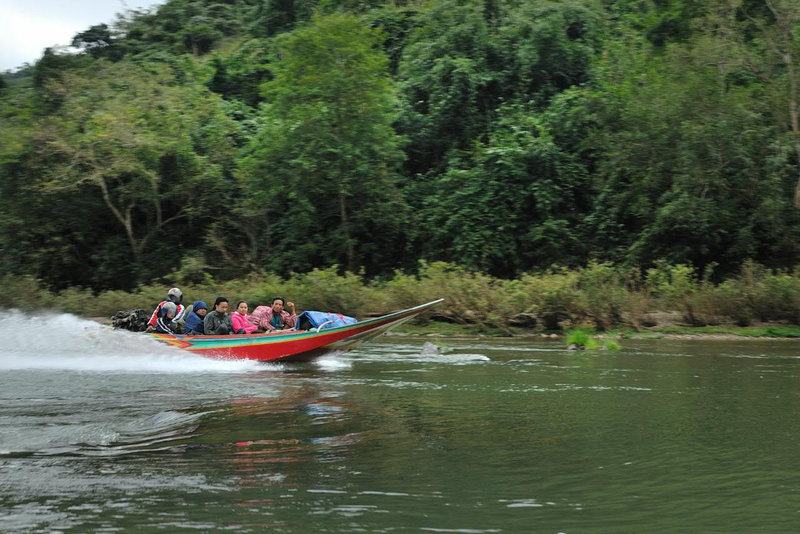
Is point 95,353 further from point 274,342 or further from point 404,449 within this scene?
point 404,449

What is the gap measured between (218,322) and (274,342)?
1305 millimetres

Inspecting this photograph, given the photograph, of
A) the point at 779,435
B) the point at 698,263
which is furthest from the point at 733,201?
the point at 779,435

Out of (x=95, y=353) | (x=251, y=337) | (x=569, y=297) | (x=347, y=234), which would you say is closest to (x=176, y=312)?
(x=95, y=353)

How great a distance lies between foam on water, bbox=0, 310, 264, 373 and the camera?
1545 centimetres

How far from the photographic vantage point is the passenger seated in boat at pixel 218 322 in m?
15.6

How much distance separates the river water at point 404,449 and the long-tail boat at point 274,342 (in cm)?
33

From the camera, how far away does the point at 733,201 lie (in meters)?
26.2

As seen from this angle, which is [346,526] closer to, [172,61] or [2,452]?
[2,452]

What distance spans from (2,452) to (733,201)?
2404cm

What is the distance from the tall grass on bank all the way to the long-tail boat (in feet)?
27.3

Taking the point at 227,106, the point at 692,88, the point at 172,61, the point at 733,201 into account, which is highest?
the point at 172,61

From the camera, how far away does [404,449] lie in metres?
7.90

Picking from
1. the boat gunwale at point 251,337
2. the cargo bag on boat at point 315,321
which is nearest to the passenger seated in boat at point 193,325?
the boat gunwale at point 251,337

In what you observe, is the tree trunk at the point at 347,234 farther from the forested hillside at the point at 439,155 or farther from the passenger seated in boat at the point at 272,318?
the passenger seated in boat at the point at 272,318
